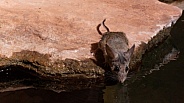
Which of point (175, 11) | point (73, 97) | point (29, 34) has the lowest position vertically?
point (73, 97)

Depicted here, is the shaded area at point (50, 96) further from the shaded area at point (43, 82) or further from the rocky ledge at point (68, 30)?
the rocky ledge at point (68, 30)

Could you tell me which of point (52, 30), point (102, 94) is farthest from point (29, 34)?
point (102, 94)

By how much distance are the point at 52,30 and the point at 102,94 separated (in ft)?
4.30

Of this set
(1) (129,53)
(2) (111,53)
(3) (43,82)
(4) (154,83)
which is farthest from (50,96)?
(4) (154,83)

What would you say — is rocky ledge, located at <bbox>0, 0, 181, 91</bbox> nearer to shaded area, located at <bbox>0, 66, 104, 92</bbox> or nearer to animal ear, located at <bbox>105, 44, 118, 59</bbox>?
shaded area, located at <bbox>0, 66, 104, 92</bbox>

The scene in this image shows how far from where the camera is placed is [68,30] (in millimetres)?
7152

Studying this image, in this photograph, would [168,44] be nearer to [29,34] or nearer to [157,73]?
[157,73]

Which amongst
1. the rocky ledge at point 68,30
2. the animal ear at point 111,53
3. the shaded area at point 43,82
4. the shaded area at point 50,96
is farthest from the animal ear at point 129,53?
the shaded area at point 50,96

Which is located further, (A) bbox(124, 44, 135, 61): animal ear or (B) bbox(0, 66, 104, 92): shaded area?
(B) bbox(0, 66, 104, 92): shaded area

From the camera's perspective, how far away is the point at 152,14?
26.0ft

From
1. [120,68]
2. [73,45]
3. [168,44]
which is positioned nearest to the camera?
[120,68]

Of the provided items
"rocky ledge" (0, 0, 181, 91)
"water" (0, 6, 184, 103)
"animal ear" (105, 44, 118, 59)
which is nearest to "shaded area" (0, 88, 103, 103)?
"water" (0, 6, 184, 103)

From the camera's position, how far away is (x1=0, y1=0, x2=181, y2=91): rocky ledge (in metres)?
6.58

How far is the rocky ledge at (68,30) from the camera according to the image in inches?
259
